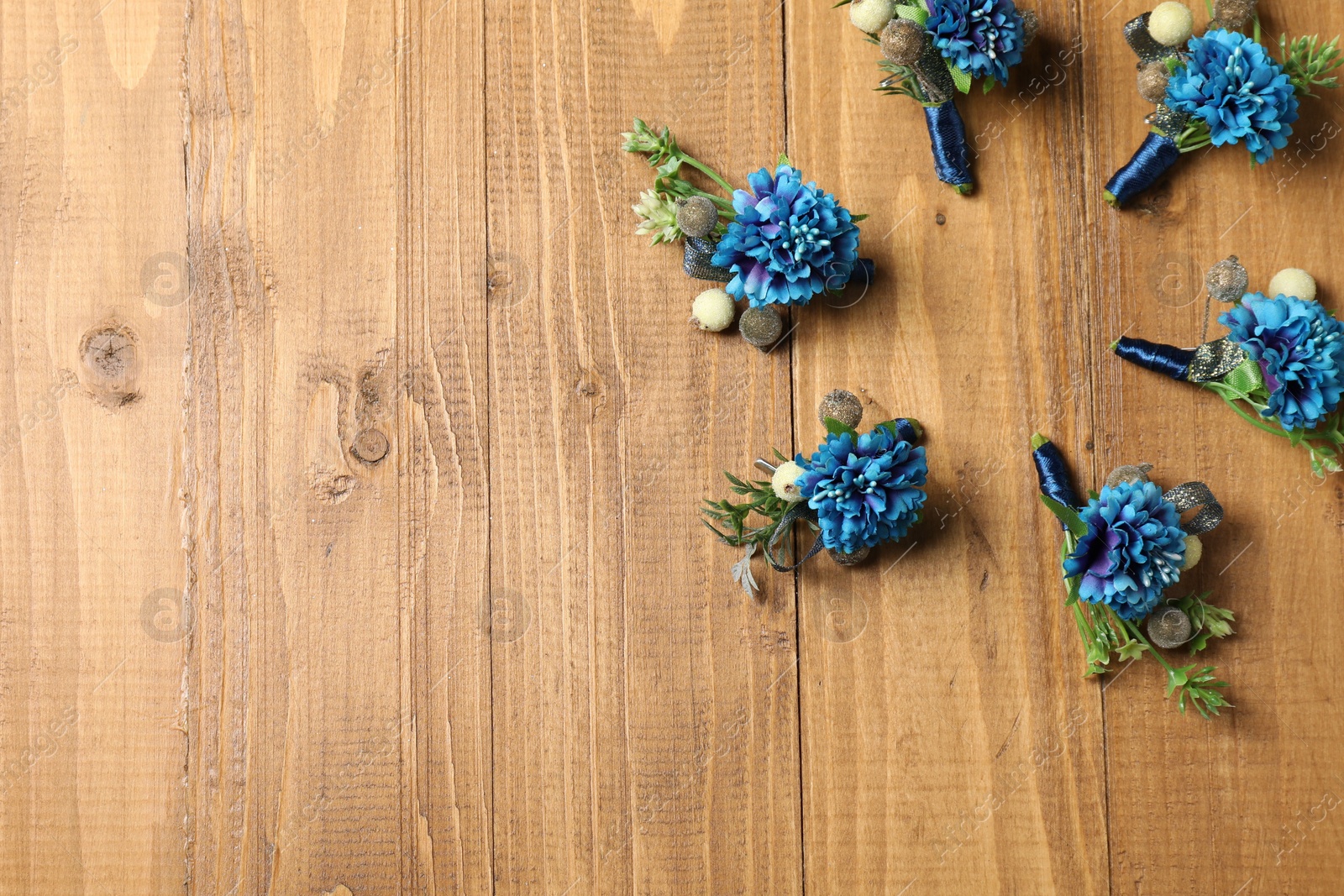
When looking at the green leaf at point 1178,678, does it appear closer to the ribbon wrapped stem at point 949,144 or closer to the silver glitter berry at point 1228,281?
the silver glitter berry at point 1228,281

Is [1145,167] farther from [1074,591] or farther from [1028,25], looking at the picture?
[1074,591]

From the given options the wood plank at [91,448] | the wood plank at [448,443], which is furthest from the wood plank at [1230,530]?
the wood plank at [91,448]

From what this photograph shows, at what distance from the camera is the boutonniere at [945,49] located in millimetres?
789

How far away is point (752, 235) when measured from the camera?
2.58ft

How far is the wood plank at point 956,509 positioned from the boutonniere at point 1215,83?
0.19 ft

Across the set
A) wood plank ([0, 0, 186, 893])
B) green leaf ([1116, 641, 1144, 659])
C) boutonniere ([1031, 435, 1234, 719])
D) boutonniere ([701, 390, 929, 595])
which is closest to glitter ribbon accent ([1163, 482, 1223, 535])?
boutonniere ([1031, 435, 1234, 719])

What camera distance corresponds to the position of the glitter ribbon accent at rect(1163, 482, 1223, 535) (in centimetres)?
82

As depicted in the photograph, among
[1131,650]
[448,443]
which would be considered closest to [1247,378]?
[1131,650]

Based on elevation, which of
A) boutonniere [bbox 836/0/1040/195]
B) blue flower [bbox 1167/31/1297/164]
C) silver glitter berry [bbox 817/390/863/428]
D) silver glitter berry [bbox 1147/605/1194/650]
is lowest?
silver glitter berry [bbox 1147/605/1194/650]

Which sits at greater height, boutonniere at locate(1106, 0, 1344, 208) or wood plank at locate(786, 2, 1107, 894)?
boutonniere at locate(1106, 0, 1344, 208)

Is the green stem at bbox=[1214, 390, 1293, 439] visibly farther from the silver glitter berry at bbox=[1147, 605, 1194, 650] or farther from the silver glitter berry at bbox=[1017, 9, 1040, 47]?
the silver glitter berry at bbox=[1017, 9, 1040, 47]

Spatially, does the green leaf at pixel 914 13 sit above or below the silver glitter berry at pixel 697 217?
above

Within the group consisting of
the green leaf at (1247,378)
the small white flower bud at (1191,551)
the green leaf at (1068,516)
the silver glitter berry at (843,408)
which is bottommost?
the small white flower bud at (1191,551)

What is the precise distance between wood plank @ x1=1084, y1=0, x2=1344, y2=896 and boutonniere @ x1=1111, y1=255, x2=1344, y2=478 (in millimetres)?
21
